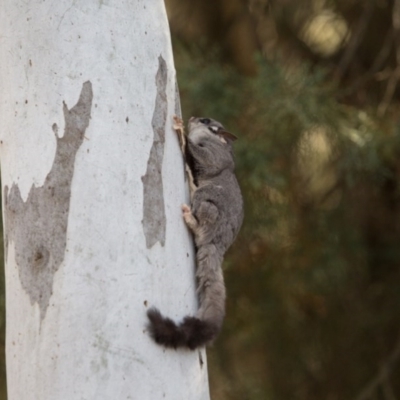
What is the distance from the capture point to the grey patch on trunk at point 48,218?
8.30 ft

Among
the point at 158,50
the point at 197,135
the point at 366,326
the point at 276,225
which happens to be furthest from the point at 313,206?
the point at 158,50

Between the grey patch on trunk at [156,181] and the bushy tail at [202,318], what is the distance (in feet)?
0.82

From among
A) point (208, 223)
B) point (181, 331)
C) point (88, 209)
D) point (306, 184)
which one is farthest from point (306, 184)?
point (88, 209)

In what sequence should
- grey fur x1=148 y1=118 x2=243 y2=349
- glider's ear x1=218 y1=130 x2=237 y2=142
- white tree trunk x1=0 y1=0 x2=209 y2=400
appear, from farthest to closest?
glider's ear x1=218 y1=130 x2=237 y2=142
grey fur x1=148 y1=118 x2=243 y2=349
white tree trunk x1=0 y1=0 x2=209 y2=400

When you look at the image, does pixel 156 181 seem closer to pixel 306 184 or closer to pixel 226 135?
pixel 226 135

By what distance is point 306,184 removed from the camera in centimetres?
632

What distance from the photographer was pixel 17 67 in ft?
8.99

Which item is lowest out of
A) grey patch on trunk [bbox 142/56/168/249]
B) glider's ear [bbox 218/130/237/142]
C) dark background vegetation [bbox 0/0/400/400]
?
dark background vegetation [bbox 0/0/400/400]

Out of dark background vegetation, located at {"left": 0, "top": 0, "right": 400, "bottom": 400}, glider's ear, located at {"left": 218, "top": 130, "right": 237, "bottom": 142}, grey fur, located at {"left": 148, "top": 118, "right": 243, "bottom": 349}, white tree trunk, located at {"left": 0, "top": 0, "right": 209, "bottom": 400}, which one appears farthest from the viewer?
dark background vegetation, located at {"left": 0, "top": 0, "right": 400, "bottom": 400}

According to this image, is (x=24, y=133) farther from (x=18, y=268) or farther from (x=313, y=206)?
(x=313, y=206)

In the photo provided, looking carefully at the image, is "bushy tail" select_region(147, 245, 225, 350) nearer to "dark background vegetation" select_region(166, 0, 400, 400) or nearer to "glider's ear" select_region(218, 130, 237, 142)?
"glider's ear" select_region(218, 130, 237, 142)

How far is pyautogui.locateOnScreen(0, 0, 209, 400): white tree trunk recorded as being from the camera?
98.2 inches

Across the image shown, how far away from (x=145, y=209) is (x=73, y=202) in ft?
0.78

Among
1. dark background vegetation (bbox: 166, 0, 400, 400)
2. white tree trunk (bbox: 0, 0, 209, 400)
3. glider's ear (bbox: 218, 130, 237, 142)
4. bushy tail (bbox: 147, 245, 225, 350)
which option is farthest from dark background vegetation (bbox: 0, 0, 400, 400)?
white tree trunk (bbox: 0, 0, 209, 400)
